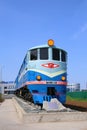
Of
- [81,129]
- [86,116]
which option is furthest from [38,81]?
[81,129]

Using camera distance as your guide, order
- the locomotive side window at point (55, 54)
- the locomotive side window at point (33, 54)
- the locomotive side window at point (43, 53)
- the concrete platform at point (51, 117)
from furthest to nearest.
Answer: the locomotive side window at point (33, 54)
the locomotive side window at point (55, 54)
the locomotive side window at point (43, 53)
the concrete platform at point (51, 117)

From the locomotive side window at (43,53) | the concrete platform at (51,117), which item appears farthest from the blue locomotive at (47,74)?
the concrete platform at (51,117)

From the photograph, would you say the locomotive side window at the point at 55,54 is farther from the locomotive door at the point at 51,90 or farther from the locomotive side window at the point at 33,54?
the locomotive door at the point at 51,90

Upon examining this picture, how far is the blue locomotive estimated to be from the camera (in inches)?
686

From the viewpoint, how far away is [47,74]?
17.5m

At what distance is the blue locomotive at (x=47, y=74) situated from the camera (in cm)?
1742

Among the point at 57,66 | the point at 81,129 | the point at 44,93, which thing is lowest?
the point at 81,129

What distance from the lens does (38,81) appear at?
17469 millimetres

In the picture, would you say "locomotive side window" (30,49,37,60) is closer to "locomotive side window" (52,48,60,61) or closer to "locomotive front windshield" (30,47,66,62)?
"locomotive front windshield" (30,47,66,62)

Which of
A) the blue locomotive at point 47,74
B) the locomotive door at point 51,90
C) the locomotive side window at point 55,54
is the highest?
the locomotive side window at point 55,54

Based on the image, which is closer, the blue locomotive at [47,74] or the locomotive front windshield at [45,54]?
the blue locomotive at [47,74]

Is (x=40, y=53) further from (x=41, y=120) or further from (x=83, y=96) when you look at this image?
(x=83, y=96)

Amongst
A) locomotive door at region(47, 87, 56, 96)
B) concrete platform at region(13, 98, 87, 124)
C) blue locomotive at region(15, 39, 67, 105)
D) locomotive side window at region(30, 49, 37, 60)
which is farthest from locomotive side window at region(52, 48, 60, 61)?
concrete platform at region(13, 98, 87, 124)

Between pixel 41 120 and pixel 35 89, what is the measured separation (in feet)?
17.2
